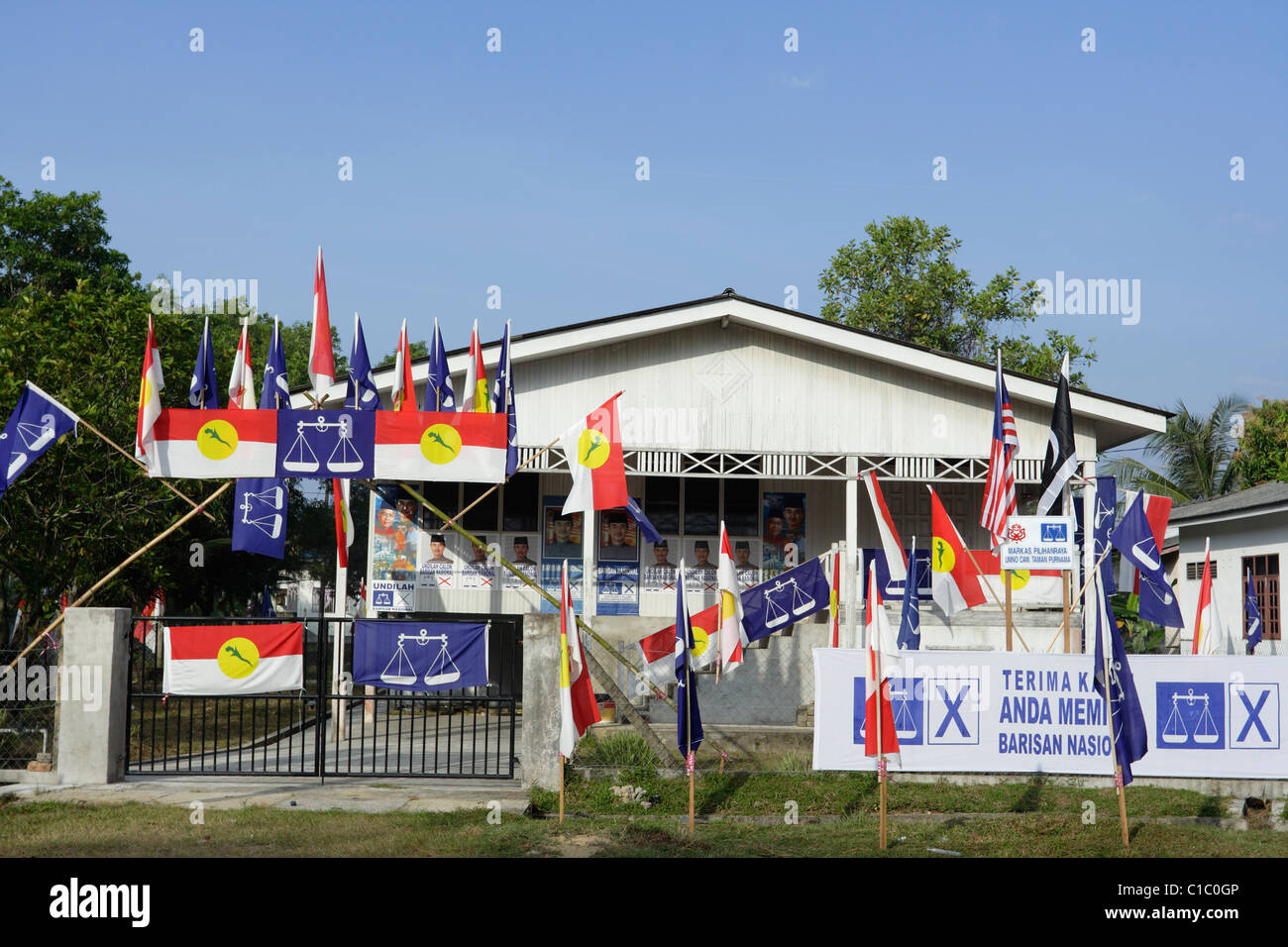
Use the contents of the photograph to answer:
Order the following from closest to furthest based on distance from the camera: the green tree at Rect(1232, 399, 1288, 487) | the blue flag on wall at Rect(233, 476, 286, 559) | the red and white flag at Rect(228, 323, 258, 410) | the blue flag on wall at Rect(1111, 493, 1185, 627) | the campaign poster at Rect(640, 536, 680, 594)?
the red and white flag at Rect(228, 323, 258, 410) → the blue flag on wall at Rect(1111, 493, 1185, 627) → the blue flag on wall at Rect(233, 476, 286, 559) → the campaign poster at Rect(640, 536, 680, 594) → the green tree at Rect(1232, 399, 1288, 487)

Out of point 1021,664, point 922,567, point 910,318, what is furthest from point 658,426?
point 910,318

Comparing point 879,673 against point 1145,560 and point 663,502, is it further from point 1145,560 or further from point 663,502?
point 663,502

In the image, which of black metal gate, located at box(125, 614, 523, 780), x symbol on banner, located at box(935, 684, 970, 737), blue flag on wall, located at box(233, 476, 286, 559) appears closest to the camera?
x symbol on banner, located at box(935, 684, 970, 737)

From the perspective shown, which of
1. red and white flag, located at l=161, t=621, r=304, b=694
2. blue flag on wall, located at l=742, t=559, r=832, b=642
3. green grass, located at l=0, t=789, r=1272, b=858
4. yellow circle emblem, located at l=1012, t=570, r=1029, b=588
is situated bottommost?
green grass, located at l=0, t=789, r=1272, b=858

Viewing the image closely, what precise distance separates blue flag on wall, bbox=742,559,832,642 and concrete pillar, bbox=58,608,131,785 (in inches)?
282

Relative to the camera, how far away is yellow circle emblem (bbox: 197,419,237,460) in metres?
12.4

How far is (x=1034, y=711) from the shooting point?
12031 mm

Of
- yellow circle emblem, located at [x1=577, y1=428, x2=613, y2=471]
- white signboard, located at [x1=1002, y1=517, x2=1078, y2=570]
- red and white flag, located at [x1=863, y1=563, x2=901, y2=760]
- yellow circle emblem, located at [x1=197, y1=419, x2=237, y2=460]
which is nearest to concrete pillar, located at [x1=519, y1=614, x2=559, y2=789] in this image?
yellow circle emblem, located at [x1=577, y1=428, x2=613, y2=471]

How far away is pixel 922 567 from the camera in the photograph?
18.6 m

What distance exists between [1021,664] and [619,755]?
4.41 meters

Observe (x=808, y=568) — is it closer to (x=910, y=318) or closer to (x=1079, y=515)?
(x=1079, y=515)

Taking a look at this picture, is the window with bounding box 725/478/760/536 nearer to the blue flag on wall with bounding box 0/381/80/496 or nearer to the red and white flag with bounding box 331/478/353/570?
the red and white flag with bounding box 331/478/353/570

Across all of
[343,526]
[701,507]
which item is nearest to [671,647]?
[343,526]

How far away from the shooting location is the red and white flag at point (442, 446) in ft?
41.3
